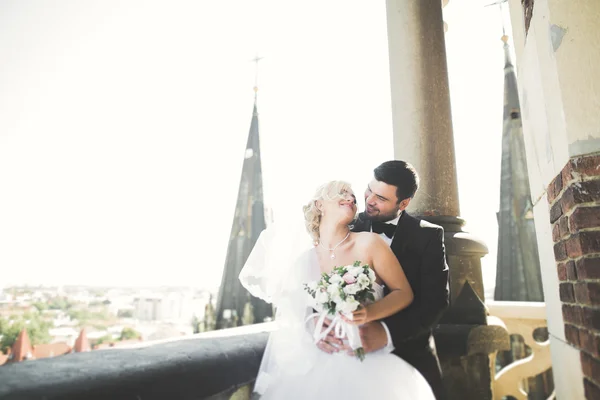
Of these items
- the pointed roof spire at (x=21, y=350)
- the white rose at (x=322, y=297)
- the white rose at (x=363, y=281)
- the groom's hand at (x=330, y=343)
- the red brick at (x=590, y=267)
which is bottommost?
the pointed roof spire at (x=21, y=350)

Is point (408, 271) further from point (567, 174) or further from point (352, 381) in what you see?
point (567, 174)

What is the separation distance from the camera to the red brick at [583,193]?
5.49ft

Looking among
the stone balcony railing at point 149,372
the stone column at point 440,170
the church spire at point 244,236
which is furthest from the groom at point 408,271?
the church spire at point 244,236

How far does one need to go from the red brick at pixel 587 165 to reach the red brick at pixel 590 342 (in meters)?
0.70

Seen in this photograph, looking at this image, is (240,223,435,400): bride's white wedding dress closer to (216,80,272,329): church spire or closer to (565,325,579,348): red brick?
(565,325,579,348): red brick

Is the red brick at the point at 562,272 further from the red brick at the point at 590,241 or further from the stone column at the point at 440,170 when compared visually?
the stone column at the point at 440,170

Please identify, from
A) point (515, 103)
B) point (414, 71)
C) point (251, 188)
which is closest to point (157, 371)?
point (414, 71)

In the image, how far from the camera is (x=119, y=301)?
53406 millimetres

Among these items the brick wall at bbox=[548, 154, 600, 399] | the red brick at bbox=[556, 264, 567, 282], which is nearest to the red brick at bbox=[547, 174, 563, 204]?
the brick wall at bbox=[548, 154, 600, 399]

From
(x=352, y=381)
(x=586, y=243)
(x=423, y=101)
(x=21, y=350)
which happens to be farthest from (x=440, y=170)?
(x=21, y=350)

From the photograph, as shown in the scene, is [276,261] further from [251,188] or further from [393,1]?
[251,188]

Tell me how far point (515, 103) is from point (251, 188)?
17.2 metres

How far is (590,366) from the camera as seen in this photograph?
1724mm

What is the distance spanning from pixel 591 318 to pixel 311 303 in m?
1.28
